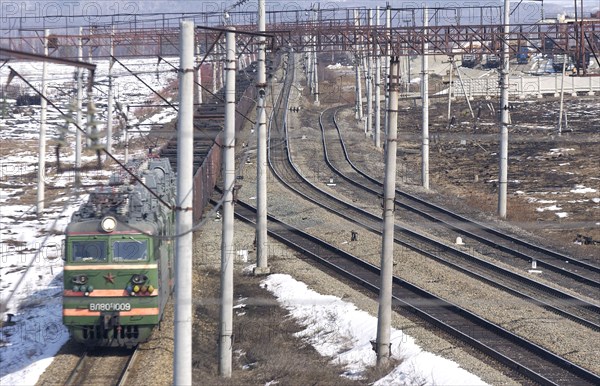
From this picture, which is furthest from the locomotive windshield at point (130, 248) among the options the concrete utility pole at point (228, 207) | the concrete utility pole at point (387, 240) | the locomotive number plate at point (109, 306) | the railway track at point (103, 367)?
the concrete utility pole at point (387, 240)

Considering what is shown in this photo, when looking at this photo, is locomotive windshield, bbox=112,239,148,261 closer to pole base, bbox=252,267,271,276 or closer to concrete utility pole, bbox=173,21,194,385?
concrete utility pole, bbox=173,21,194,385

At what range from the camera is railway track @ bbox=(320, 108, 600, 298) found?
22516 mm

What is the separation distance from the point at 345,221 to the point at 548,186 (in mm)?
11400

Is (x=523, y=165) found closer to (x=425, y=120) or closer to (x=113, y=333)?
(x=425, y=120)

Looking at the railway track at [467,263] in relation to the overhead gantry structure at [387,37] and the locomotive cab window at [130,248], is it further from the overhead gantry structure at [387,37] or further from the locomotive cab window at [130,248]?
the locomotive cab window at [130,248]

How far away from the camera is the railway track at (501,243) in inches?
886

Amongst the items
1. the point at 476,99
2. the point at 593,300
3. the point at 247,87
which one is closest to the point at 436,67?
the point at 476,99

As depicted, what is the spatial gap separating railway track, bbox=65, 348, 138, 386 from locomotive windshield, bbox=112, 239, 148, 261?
183 cm

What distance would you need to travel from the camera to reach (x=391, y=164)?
15305 mm

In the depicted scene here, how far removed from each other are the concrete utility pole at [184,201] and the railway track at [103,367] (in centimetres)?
408

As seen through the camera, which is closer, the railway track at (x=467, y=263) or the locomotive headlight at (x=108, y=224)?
the locomotive headlight at (x=108, y=224)

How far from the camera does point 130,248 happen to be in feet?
51.9

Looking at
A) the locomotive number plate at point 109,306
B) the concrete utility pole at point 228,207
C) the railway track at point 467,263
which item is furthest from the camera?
the railway track at point 467,263

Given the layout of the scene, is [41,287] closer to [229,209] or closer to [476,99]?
[229,209]
